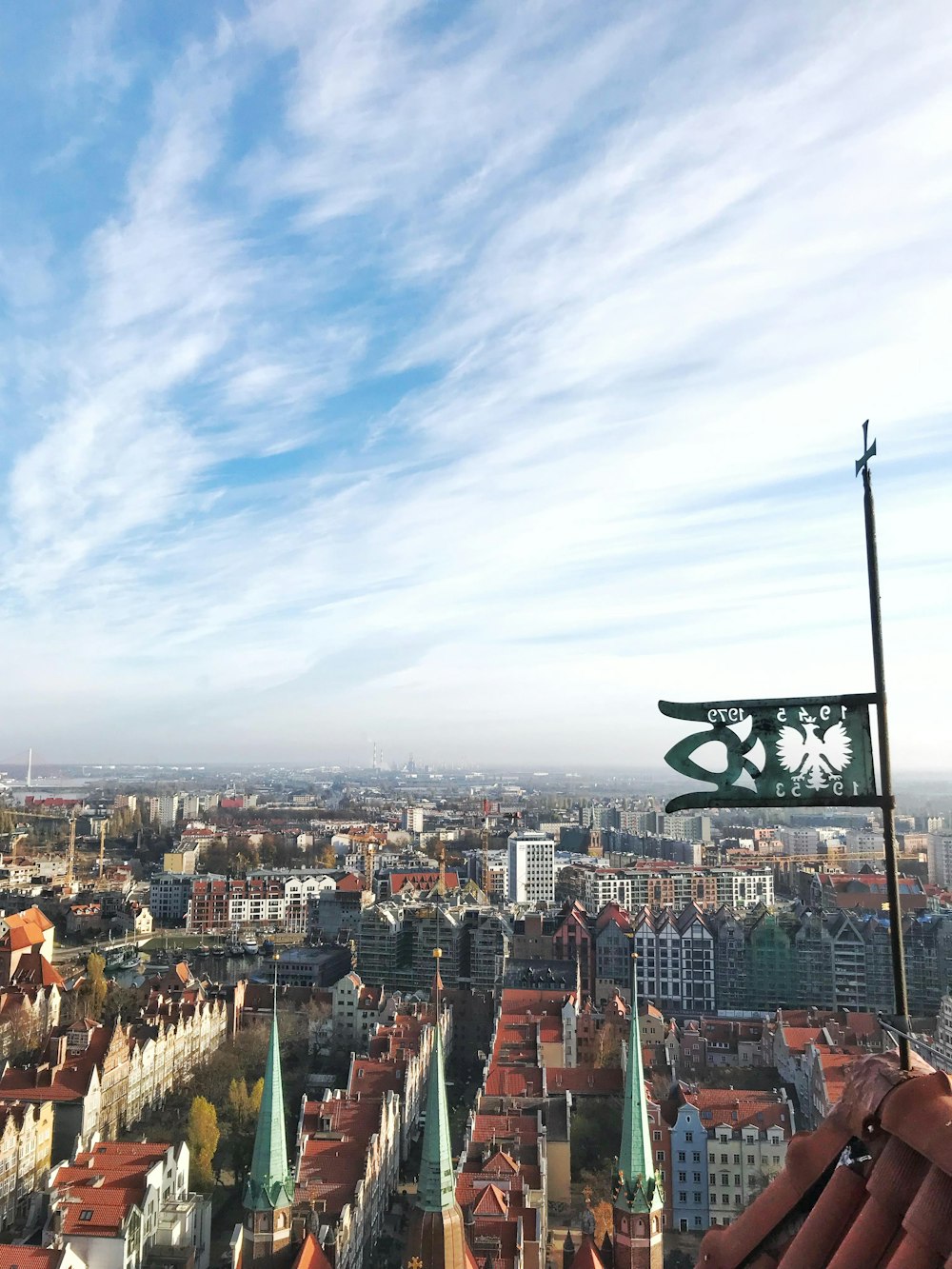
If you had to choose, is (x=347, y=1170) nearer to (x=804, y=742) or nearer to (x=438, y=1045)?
(x=438, y=1045)

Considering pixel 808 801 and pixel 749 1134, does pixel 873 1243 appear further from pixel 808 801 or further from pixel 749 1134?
pixel 749 1134

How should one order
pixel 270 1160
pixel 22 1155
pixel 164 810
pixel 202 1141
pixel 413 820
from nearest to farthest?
pixel 270 1160, pixel 22 1155, pixel 202 1141, pixel 413 820, pixel 164 810

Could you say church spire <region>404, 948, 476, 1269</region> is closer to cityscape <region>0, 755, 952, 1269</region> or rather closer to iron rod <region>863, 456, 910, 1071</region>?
cityscape <region>0, 755, 952, 1269</region>

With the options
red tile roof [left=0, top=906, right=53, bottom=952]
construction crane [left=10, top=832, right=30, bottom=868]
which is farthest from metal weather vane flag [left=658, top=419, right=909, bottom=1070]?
construction crane [left=10, top=832, right=30, bottom=868]

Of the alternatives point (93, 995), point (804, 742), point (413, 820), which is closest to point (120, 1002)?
point (93, 995)

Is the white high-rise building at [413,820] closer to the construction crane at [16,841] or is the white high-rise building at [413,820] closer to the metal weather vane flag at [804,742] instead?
the construction crane at [16,841]

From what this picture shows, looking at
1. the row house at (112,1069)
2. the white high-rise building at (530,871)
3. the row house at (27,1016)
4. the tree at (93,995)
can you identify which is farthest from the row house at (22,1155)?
the white high-rise building at (530,871)

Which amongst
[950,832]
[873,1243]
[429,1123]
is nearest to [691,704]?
[873,1243]
